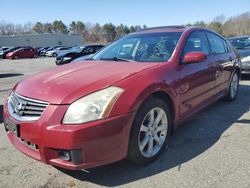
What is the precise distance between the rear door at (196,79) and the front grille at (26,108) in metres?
1.82

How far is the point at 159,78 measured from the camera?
358 centimetres

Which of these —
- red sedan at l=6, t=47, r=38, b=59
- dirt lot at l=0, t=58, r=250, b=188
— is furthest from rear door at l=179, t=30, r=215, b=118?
red sedan at l=6, t=47, r=38, b=59

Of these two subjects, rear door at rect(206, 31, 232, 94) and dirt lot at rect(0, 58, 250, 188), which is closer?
dirt lot at rect(0, 58, 250, 188)

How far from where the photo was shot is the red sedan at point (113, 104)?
9.52 feet

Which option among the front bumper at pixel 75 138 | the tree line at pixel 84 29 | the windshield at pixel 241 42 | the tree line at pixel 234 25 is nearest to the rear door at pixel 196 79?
the front bumper at pixel 75 138

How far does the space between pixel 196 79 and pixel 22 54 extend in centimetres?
3604

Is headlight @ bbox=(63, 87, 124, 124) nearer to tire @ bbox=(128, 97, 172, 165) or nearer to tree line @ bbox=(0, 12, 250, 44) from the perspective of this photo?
tire @ bbox=(128, 97, 172, 165)

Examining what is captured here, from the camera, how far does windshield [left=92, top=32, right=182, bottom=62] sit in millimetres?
4180

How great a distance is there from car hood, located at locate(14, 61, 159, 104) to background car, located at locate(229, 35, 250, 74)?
21.9 feet

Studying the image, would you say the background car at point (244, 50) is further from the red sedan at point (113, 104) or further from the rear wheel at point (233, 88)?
the red sedan at point (113, 104)

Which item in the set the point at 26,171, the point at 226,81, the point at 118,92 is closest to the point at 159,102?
the point at 118,92

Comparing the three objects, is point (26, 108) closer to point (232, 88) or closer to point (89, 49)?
point (232, 88)

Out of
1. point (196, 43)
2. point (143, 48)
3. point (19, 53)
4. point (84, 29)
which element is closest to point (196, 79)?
point (196, 43)

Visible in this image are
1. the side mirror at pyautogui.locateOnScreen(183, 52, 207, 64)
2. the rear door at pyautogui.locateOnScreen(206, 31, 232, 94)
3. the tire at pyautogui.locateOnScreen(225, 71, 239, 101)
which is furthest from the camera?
the tire at pyautogui.locateOnScreen(225, 71, 239, 101)
